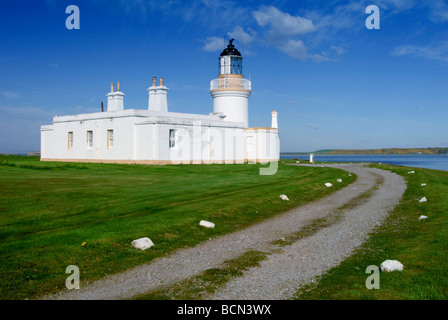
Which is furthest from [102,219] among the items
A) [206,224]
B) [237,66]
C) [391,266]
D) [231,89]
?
[237,66]

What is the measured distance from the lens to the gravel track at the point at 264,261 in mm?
6391

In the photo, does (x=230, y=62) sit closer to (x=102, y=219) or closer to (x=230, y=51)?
(x=230, y=51)

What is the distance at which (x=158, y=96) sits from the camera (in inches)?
1649

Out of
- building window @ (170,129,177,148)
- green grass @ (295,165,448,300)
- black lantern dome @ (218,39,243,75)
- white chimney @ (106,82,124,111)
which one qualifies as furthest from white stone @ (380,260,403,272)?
black lantern dome @ (218,39,243,75)

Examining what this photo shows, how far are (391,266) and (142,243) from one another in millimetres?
5268

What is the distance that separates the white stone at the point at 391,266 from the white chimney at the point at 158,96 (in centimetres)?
3665

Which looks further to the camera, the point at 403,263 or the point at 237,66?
the point at 237,66

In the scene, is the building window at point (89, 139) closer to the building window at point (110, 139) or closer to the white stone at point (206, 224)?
the building window at point (110, 139)

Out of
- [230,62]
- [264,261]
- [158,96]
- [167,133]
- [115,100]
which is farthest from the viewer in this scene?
[230,62]

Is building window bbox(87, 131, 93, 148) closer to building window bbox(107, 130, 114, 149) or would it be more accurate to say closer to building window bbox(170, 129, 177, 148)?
building window bbox(107, 130, 114, 149)

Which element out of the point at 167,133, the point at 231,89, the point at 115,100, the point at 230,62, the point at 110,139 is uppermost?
the point at 230,62

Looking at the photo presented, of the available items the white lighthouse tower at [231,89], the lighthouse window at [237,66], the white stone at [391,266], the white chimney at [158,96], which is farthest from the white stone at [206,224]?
the lighthouse window at [237,66]

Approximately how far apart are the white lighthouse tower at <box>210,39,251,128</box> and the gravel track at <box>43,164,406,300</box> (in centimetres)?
3258

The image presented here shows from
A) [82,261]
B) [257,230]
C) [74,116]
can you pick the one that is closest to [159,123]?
[74,116]
